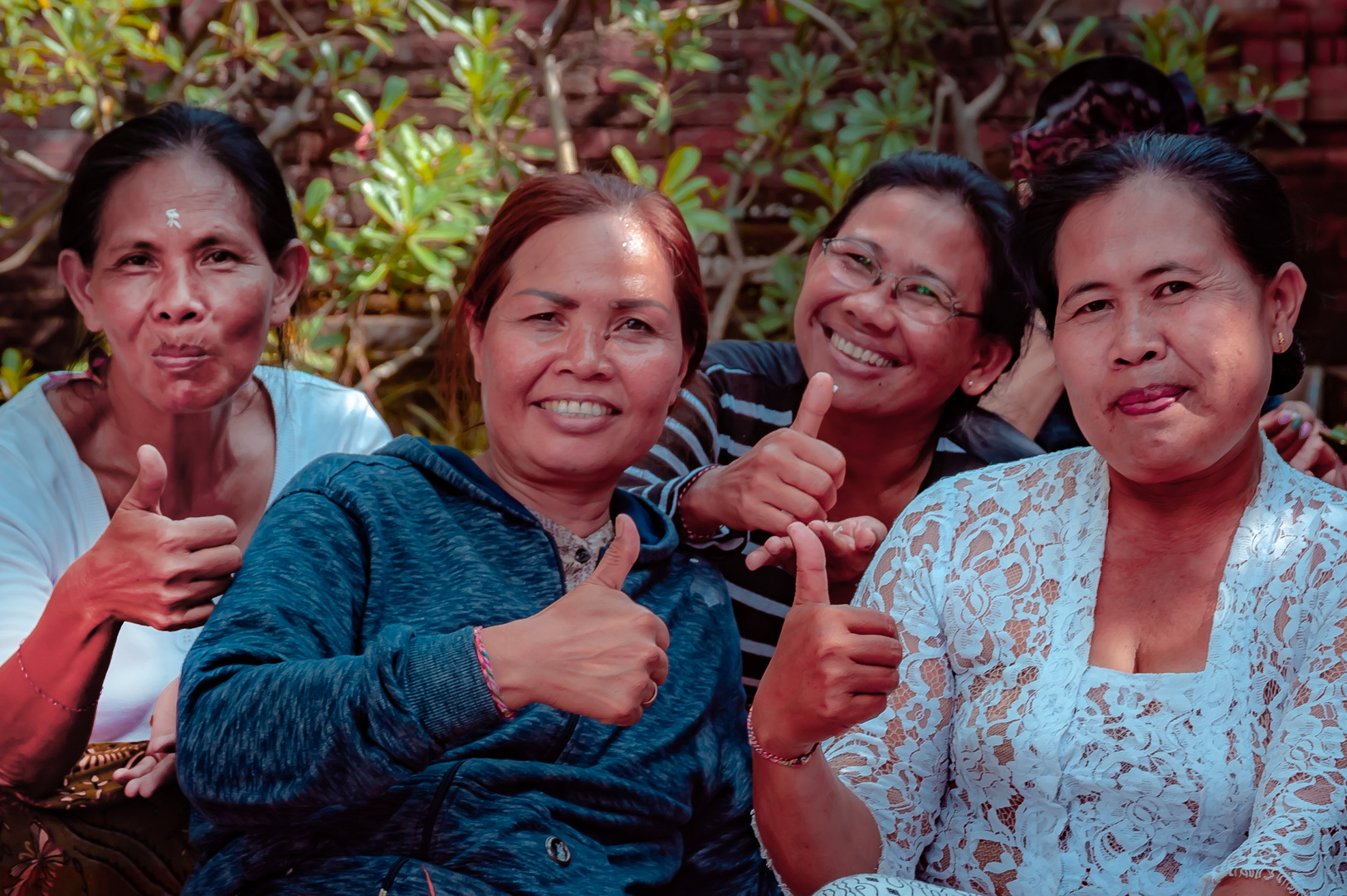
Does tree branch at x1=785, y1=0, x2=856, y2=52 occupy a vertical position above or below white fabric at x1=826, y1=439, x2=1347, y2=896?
above

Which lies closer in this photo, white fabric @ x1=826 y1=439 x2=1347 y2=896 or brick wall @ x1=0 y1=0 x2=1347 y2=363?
white fabric @ x1=826 y1=439 x2=1347 y2=896

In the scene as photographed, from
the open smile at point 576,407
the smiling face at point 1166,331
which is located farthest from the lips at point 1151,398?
the open smile at point 576,407

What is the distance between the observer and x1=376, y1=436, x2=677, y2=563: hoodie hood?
66.4 inches

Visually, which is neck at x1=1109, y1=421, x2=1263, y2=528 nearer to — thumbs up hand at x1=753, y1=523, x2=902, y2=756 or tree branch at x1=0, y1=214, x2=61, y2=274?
thumbs up hand at x1=753, y1=523, x2=902, y2=756

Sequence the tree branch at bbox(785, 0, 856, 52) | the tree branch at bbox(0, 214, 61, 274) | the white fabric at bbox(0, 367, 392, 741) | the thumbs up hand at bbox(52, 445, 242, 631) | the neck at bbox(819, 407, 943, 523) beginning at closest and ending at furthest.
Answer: the thumbs up hand at bbox(52, 445, 242, 631) < the white fabric at bbox(0, 367, 392, 741) < the neck at bbox(819, 407, 943, 523) < the tree branch at bbox(785, 0, 856, 52) < the tree branch at bbox(0, 214, 61, 274)

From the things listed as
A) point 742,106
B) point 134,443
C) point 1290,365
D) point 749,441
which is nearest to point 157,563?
point 134,443

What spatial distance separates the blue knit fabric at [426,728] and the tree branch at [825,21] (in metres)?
2.56

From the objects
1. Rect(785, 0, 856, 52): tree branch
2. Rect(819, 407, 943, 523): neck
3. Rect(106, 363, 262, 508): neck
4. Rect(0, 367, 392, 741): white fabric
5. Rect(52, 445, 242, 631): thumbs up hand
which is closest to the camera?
Rect(52, 445, 242, 631): thumbs up hand

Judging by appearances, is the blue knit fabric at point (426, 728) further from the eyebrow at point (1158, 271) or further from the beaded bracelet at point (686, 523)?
the eyebrow at point (1158, 271)

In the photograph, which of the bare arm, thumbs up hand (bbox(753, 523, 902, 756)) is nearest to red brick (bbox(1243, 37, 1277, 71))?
thumbs up hand (bbox(753, 523, 902, 756))

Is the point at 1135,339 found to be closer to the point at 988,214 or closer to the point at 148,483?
the point at 988,214

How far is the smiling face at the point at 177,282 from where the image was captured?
6.41 feet

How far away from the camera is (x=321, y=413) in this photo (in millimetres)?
2297

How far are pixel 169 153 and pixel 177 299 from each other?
26 centimetres
